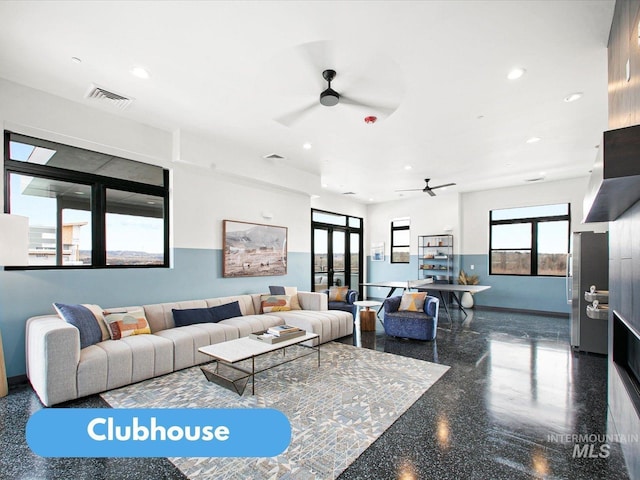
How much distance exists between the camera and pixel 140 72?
3.02 meters

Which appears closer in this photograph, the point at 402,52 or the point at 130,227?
the point at 402,52

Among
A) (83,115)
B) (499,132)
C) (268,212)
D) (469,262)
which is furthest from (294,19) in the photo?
(469,262)

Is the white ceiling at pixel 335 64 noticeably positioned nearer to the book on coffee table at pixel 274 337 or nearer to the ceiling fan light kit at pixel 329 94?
the ceiling fan light kit at pixel 329 94

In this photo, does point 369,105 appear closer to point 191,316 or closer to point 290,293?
point 290,293

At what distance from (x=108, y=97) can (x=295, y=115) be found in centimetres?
207

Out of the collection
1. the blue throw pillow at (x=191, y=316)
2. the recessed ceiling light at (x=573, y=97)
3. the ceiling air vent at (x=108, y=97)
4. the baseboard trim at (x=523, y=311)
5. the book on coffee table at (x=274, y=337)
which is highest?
the ceiling air vent at (x=108, y=97)

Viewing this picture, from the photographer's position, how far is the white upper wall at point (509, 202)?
6.94 meters

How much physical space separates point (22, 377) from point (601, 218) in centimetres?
550

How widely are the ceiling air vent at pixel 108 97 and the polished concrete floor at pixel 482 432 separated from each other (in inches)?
121

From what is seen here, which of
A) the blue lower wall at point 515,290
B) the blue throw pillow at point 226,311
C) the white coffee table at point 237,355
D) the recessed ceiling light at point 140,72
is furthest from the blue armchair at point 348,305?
the recessed ceiling light at point 140,72

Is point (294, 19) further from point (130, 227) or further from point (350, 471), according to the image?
point (130, 227)

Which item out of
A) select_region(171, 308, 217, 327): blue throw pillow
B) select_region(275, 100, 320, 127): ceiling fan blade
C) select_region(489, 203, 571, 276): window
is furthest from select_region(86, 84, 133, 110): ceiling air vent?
select_region(489, 203, 571, 276): window

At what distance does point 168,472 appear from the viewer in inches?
76.7

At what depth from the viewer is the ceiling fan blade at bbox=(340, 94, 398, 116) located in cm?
344
